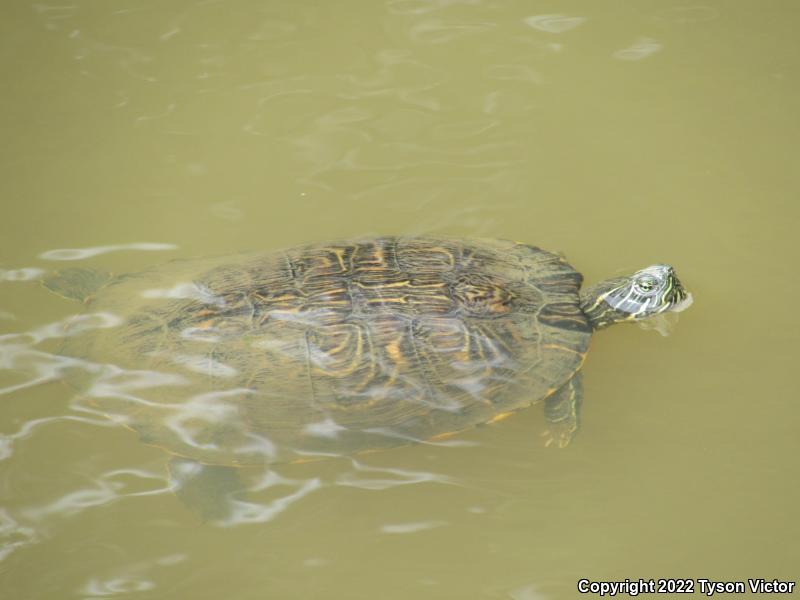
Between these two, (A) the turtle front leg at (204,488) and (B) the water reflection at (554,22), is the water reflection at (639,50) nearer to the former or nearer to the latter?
(B) the water reflection at (554,22)

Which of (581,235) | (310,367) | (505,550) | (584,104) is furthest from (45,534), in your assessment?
(584,104)

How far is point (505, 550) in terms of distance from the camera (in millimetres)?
3305

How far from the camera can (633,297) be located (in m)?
3.80

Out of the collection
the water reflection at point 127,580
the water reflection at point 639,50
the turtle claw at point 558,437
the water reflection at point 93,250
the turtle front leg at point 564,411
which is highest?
the water reflection at point 639,50

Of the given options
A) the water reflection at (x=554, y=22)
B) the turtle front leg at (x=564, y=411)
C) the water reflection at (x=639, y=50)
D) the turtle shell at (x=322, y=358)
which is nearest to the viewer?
the turtle shell at (x=322, y=358)

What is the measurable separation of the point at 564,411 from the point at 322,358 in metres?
1.31

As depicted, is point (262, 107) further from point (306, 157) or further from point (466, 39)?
point (466, 39)

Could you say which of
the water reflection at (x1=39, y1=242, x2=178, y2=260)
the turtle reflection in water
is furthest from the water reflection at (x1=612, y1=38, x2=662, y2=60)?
the water reflection at (x1=39, y1=242, x2=178, y2=260)

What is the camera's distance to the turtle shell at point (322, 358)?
10.6 ft

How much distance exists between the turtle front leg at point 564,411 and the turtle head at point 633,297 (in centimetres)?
45

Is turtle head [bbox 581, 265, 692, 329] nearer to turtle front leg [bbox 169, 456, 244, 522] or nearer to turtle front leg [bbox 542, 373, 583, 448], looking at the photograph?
turtle front leg [bbox 542, 373, 583, 448]

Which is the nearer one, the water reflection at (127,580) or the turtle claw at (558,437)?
the water reflection at (127,580)

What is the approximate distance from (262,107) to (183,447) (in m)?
2.85

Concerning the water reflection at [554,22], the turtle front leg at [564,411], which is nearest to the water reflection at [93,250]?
the turtle front leg at [564,411]
